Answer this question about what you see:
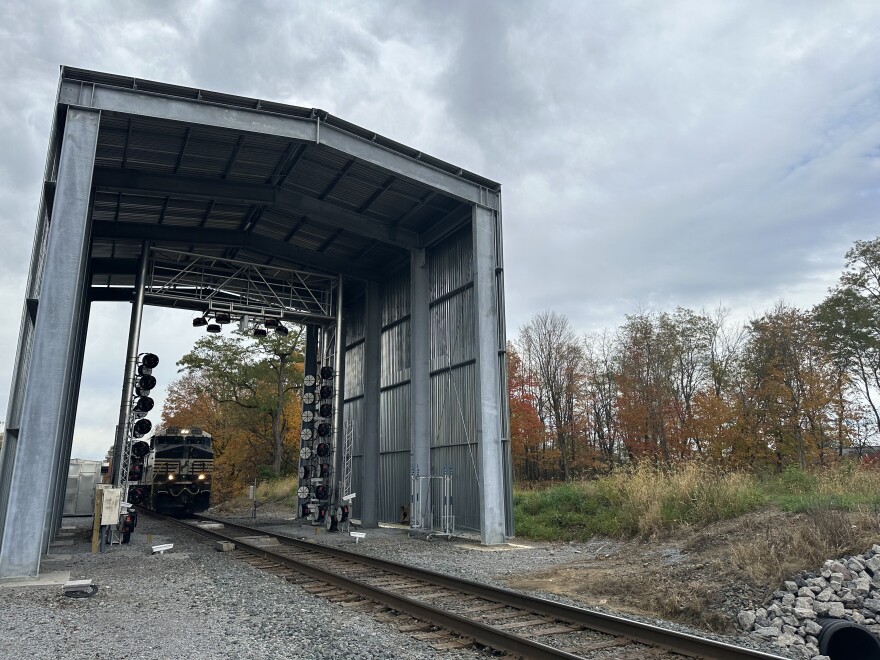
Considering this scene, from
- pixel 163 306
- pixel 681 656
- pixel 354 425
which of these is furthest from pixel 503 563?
pixel 163 306

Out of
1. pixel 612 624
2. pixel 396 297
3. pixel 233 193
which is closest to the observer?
pixel 612 624

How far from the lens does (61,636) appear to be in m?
6.55

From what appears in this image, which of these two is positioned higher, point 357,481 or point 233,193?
point 233,193

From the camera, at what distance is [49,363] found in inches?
435

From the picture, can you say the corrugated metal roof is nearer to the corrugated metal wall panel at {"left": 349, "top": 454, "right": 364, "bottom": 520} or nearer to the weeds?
the corrugated metal wall panel at {"left": 349, "top": 454, "right": 364, "bottom": 520}

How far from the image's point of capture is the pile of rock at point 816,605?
627 cm

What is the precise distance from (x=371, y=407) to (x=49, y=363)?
12.4 m

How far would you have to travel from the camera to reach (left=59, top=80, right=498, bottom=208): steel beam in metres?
12.9

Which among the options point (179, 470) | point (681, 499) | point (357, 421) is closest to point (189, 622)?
point (681, 499)

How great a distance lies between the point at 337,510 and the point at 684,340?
79.6ft

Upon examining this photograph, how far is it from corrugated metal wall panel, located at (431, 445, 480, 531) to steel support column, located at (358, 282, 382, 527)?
13.7ft

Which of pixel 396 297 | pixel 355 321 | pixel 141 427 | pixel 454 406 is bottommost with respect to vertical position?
pixel 141 427

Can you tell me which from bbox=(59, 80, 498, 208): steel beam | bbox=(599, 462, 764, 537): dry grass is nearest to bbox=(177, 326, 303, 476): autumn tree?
bbox=(59, 80, 498, 208): steel beam

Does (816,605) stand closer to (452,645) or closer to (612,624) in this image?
(612,624)
